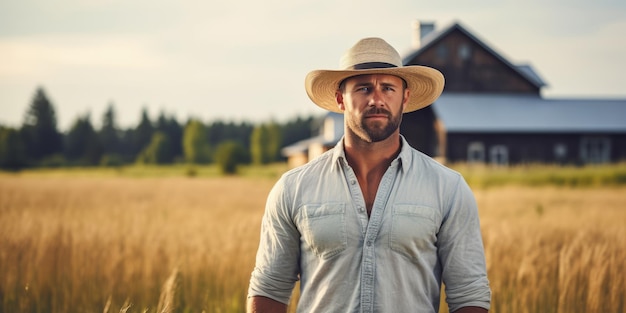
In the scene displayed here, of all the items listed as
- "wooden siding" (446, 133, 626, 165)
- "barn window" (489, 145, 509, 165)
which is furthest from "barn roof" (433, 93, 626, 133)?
"barn window" (489, 145, 509, 165)

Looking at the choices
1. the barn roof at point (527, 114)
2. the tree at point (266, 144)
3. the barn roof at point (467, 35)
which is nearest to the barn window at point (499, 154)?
the barn roof at point (527, 114)

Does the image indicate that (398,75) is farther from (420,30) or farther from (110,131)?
(110,131)

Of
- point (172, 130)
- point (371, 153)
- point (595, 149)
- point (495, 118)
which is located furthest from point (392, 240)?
point (172, 130)

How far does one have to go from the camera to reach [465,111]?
123 feet

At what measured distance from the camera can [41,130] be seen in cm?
9175

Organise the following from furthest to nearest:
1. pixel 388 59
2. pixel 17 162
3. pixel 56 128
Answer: pixel 56 128
pixel 17 162
pixel 388 59

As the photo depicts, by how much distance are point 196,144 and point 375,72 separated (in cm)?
9344

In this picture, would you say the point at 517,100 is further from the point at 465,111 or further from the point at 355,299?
the point at 355,299

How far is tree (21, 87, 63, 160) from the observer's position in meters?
88.4

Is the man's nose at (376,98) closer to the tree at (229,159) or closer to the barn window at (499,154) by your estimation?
the barn window at (499,154)

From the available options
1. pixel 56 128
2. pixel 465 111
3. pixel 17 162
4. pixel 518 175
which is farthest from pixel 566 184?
pixel 56 128

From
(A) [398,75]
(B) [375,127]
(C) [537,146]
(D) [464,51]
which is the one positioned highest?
(D) [464,51]

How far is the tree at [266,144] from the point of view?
94375mm

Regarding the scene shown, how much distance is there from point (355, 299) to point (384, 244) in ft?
0.87
